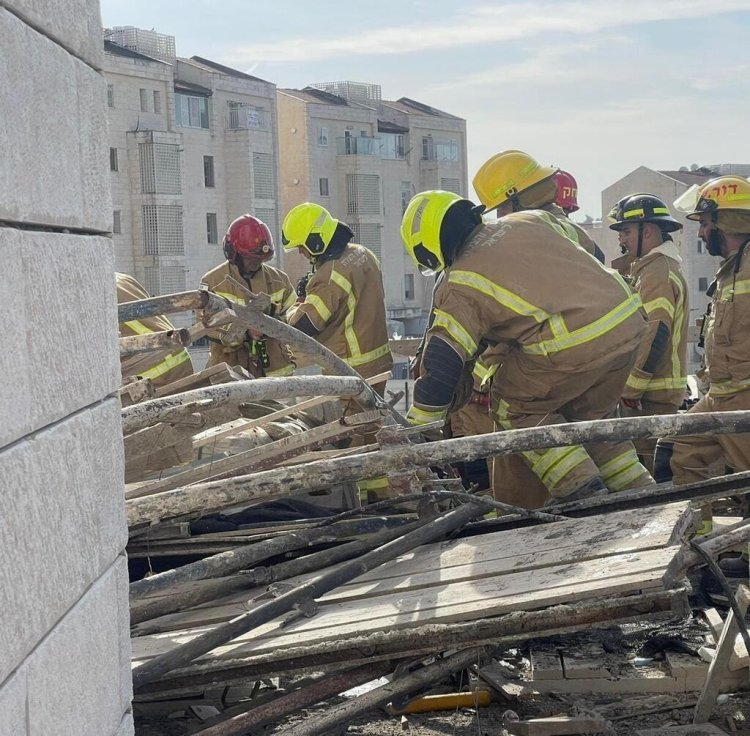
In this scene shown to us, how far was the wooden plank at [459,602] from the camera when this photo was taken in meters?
3.06

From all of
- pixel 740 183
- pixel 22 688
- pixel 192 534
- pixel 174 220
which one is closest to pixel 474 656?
pixel 192 534

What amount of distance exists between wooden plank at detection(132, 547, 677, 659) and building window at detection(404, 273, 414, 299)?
5300cm

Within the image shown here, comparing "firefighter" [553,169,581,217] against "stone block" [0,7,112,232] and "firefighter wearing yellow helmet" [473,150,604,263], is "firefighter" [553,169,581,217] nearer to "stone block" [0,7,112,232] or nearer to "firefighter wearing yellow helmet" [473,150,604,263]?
"firefighter wearing yellow helmet" [473,150,604,263]

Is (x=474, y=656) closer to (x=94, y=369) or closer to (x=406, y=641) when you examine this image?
(x=406, y=641)

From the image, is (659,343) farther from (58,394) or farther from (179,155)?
(179,155)

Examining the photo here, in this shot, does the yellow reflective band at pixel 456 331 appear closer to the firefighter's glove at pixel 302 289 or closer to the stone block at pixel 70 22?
the stone block at pixel 70 22

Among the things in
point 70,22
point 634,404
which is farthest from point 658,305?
point 70,22

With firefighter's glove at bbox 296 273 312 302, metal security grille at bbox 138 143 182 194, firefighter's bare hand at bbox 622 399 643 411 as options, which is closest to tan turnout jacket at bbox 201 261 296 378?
firefighter's glove at bbox 296 273 312 302

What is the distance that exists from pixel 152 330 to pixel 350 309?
1.79m

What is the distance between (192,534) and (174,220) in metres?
39.6

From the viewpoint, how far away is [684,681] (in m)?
3.97

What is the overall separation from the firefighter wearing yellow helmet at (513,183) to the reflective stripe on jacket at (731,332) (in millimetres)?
934

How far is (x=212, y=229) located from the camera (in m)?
46.5

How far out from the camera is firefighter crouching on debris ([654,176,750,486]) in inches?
253
